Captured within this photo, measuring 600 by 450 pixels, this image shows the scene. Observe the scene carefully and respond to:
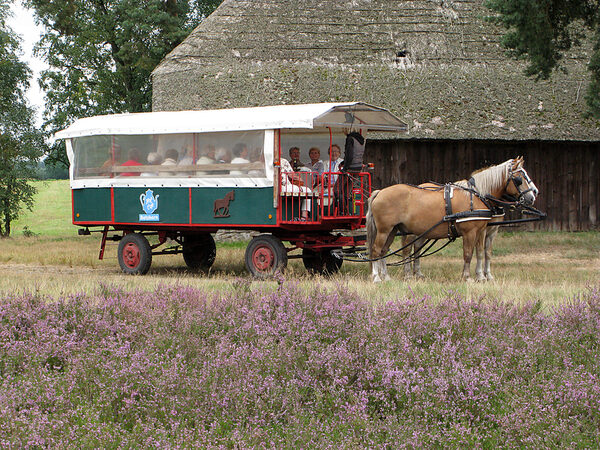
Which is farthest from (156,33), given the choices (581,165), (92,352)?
(92,352)

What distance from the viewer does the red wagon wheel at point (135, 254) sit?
594 inches

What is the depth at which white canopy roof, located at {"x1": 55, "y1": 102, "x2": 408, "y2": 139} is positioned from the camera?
1317 cm

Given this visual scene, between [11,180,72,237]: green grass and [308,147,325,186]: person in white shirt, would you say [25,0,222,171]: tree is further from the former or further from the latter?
[308,147,325,186]: person in white shirt

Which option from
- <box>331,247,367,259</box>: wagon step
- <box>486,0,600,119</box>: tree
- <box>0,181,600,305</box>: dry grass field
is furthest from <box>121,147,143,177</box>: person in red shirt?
<box>486,0,600,119</box>: tree

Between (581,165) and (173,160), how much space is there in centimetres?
1457

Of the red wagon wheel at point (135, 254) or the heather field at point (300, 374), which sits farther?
the red wagon wheel at point (135, 254)

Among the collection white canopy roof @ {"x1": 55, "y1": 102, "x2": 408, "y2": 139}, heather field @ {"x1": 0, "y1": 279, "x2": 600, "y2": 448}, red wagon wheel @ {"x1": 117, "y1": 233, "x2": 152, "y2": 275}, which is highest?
white canopy roof @ {"x1": 55, "y1": 102, "x2": 408, "y2": 139}

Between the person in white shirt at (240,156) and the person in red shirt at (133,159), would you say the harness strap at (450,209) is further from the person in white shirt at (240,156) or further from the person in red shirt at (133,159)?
the person in red shirt at (133,159)

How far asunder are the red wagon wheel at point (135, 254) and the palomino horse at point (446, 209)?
4.49 metres

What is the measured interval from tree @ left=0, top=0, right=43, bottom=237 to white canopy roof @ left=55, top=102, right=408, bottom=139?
12.2m

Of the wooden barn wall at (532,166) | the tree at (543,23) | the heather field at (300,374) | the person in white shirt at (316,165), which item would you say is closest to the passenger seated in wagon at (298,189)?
the person in white shirt at (316,165)

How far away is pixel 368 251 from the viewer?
43.7 ft

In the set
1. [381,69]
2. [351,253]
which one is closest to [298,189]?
[351,253]

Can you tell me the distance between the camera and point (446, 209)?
500 inches
